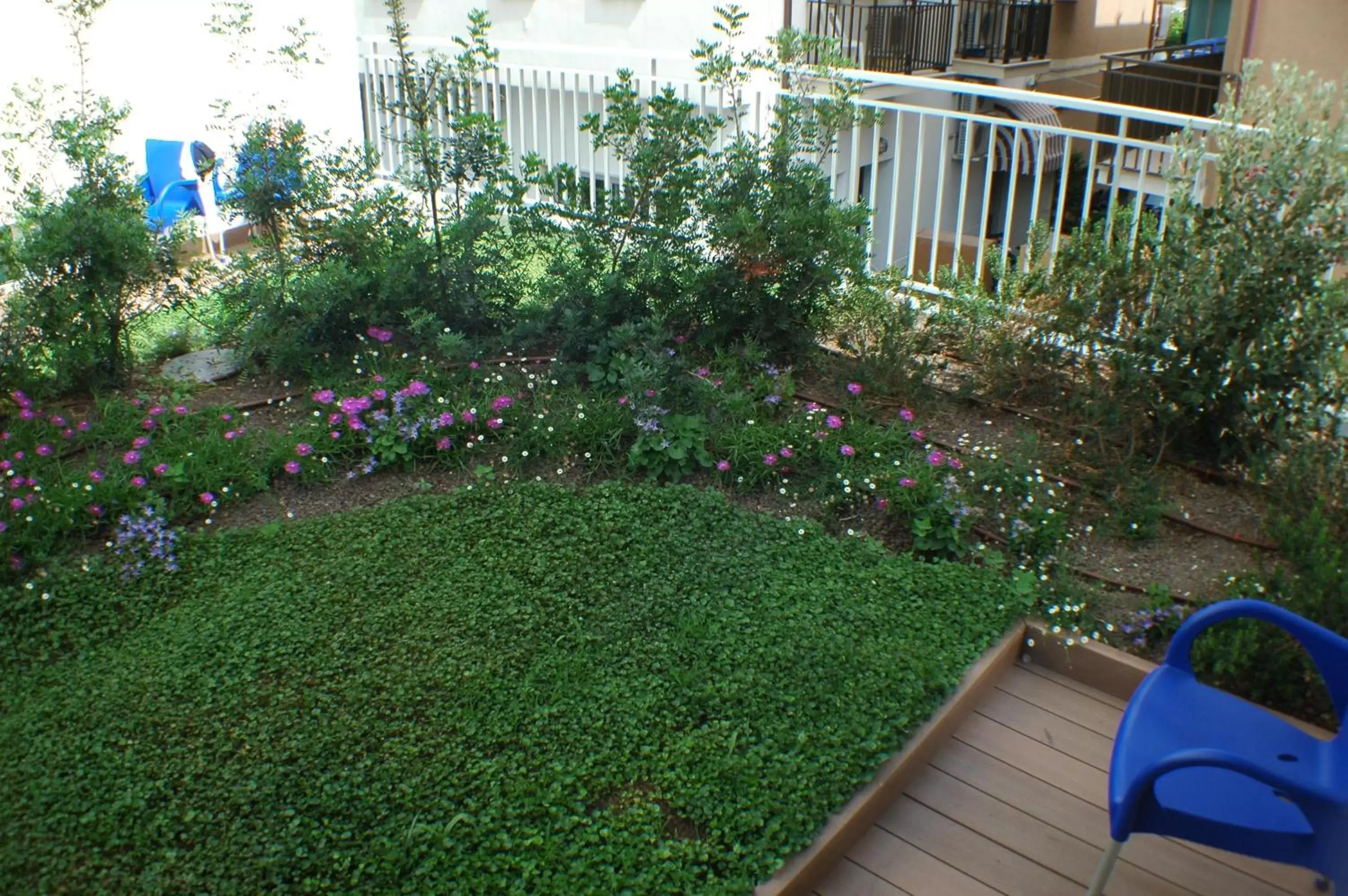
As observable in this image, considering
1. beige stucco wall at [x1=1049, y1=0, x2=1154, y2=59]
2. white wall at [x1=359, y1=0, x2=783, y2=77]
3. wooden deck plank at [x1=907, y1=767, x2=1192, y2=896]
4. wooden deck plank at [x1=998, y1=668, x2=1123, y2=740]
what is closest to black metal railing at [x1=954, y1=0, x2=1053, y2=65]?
beige stucco wall at [x1=1049, y1=0, x2=1154, y2=59]

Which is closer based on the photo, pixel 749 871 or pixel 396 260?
pixel 749 871

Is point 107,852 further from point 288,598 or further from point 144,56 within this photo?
point 144,56

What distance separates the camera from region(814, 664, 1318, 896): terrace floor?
268 centimetres

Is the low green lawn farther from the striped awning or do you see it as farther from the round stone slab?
the striped awning

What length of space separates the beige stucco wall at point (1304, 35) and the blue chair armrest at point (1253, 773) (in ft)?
17.9

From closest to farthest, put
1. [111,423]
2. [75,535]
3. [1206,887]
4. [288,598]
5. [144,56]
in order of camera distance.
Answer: [1206,887] → [288,598] → [75,535] → [111,423] → [144,56]

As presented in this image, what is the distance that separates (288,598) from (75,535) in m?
0.91

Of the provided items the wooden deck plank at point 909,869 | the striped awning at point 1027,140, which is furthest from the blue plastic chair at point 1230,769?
the striped awning at point 1027,140

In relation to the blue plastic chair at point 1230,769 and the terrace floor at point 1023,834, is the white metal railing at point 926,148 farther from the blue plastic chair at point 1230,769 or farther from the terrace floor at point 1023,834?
the blue plastic chair at point 1230,769

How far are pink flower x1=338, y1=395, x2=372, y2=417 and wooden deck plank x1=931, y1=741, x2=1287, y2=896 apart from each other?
8.28 feet

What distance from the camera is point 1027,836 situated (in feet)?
9.27

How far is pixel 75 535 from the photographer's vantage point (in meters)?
3.81

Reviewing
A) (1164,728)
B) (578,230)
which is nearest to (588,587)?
(1164,728)

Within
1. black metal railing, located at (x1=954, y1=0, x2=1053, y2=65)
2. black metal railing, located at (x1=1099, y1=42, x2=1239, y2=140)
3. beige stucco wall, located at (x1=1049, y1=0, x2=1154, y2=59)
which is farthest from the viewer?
beige stucco wall, located at (x1=1049, y1=0, x2=1154, y2=59)
